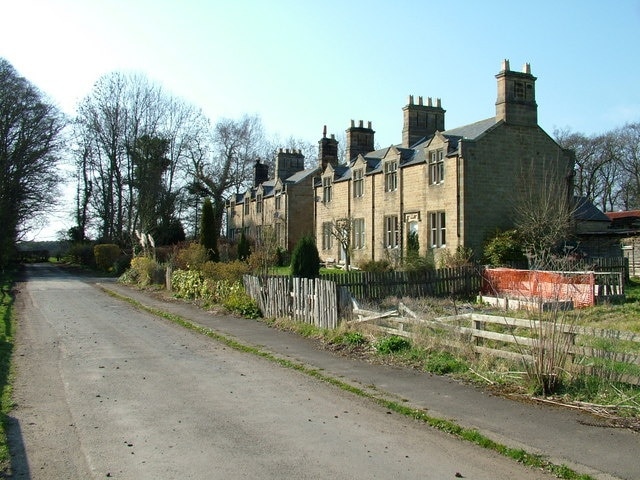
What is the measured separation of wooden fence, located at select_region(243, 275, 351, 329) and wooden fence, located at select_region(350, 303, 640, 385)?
1.38m

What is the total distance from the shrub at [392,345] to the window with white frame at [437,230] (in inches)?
784

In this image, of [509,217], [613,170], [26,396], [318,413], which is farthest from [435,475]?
[613,170]

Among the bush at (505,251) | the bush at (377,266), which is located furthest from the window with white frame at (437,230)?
the bush at (505,251)

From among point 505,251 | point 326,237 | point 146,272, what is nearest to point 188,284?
point 146,272

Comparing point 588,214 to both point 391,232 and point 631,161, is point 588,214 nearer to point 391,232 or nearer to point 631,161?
point 391,232

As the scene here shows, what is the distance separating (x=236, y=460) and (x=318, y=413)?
2.06 meters

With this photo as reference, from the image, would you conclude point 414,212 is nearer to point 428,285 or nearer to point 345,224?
point 345,224

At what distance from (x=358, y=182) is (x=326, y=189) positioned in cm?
491

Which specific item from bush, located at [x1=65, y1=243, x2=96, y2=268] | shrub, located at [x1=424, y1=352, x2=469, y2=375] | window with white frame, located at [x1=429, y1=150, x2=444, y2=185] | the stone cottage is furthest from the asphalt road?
bush, located at [x1=65, y1=243, x2=96, y2=268]

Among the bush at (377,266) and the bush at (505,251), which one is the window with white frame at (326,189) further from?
the bush at (505,251)

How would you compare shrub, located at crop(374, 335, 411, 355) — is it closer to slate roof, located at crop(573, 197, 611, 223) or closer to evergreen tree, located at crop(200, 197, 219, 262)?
evergreen tree, located at crop(200, 197, 219, 262)

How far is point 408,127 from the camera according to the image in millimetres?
37250

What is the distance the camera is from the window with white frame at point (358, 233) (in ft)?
130

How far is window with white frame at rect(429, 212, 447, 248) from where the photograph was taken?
3170 centimetres
